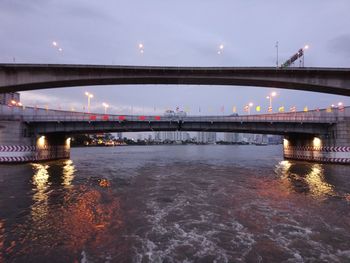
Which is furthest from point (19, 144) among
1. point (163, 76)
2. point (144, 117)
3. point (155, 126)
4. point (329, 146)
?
point (329, 146)

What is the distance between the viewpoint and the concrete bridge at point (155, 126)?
1820 inches

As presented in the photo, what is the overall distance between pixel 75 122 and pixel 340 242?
50585mm

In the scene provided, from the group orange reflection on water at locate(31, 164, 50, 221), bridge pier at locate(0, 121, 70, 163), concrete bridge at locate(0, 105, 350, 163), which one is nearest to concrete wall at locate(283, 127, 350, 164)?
concrete bridge at locate(0, 105, 350, 163)

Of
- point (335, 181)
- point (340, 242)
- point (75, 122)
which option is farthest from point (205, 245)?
point (75, 122)

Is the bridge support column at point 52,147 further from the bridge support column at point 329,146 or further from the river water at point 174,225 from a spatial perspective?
the bridge support column at point 329,146

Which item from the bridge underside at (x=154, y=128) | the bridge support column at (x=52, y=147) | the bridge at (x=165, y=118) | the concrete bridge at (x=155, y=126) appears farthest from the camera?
the bridge support column at (x=52, y=147)

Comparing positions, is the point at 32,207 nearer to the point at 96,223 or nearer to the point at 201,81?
the point at 96,223

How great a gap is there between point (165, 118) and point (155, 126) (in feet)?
12.2

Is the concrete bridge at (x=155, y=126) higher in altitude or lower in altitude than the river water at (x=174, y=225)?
higher

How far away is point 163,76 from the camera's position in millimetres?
35594

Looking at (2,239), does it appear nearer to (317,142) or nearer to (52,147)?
(52,147)

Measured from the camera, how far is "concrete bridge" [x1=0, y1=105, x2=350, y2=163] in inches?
1820

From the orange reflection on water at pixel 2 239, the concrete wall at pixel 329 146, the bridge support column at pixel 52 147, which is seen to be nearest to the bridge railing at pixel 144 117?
the concrete wall at pixel 329 146

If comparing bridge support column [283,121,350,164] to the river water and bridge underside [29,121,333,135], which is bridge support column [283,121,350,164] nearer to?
bridge underside [29,121,333,135]
